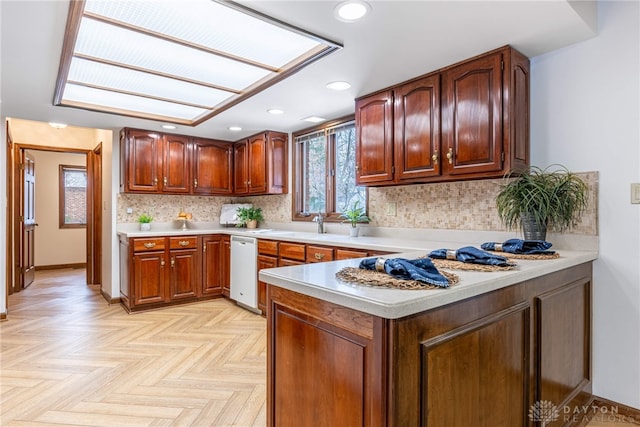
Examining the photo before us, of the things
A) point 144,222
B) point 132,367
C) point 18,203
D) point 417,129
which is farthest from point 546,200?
point 18,203

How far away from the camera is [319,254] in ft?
10.3

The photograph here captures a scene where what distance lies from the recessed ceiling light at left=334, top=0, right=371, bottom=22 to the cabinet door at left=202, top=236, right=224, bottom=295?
328cm

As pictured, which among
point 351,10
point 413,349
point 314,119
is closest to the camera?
point 413,349

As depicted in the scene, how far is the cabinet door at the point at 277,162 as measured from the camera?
4414 mm

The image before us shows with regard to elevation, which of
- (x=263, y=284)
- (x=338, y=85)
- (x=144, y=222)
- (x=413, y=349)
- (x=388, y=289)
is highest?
(x=338, y=85)

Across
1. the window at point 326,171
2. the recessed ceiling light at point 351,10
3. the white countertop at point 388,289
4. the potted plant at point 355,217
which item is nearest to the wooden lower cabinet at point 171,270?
the window at point 326,171

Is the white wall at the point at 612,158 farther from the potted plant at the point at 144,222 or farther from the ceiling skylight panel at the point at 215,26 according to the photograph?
the potted plant at the point at 144,222

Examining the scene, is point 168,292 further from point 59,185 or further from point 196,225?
point 59,185

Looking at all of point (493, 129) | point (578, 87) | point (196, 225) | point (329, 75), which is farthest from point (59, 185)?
point (578, 87)

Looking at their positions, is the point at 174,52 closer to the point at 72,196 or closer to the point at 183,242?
the point at 183,242

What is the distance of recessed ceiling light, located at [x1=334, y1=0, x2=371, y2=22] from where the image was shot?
5.61 feet

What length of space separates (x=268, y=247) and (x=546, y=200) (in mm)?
2518

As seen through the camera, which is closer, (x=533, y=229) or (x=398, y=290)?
(x=398, y=290)

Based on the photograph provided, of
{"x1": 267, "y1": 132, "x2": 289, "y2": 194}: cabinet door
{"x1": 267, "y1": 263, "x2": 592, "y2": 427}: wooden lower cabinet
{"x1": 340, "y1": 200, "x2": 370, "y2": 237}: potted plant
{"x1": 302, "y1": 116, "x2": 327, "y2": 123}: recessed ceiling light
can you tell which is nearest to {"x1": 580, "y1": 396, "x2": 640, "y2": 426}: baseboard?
{"x1": 267, "y1": 263, "x2": 592, "y2": 427}: wooden lower cabinet
